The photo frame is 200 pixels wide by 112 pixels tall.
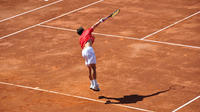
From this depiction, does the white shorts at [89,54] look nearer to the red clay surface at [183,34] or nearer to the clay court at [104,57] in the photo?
the clay court at [104,57]

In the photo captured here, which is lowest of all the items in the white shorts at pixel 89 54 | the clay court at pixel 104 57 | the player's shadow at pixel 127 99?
the player's shadow at pixel 127 99

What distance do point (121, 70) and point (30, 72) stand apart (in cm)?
279

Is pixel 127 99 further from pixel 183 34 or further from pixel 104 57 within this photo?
pixel 183 34

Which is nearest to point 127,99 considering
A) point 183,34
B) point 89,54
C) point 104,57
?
point 89,54

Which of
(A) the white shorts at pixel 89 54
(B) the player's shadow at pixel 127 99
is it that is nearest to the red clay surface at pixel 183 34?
(B) the player's shadow at pixel 127 99

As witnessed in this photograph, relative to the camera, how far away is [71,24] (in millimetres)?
19812

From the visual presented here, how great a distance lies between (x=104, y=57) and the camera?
16.2 meters

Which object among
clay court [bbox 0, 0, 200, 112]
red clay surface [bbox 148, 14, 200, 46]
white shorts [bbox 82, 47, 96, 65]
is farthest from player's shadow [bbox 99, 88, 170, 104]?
red clay surface [bbox 148, 14, 200, 46]

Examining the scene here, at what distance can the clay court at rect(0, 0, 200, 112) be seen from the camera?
1309 centimetres

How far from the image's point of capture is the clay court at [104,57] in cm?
1309

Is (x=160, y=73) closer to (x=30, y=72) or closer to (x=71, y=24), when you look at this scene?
(x=30, y=72)

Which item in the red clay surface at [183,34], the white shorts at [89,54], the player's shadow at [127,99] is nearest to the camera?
the player's shadow at [127,99]

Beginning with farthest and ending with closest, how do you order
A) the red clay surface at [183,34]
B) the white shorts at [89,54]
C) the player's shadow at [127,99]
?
1. the red clay surface at [183,34]
2. the white shorts at [89,54]
3. the player's shadow at [127,99]

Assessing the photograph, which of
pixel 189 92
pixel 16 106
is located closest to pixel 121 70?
pixel 189 92
